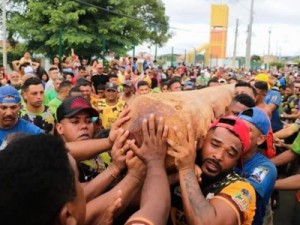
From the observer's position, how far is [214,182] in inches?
89.7

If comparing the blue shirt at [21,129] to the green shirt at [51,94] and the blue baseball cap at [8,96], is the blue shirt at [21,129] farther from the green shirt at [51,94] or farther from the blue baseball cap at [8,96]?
the green shirt at [51,94]

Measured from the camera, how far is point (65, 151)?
1.39 m

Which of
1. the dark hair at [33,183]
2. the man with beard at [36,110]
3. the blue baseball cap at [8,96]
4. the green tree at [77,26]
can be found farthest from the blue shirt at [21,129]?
the green tree at [77,26]

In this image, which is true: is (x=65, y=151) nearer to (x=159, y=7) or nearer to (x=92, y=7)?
(x=92, y=7)

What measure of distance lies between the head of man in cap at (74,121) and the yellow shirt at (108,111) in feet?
9.50

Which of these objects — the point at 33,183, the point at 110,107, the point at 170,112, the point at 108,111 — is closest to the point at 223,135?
the point at 170,112

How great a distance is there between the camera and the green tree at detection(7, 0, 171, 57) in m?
25.0

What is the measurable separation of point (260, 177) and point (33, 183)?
1.75 metres

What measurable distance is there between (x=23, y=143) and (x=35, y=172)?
0.13 metres

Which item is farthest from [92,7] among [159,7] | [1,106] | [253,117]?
[253,117]

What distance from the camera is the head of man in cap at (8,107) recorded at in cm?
426

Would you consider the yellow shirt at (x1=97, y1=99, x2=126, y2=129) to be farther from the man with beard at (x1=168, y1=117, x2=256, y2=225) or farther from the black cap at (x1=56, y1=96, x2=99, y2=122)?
the man with beard at (x1=168, y1=117, x2=256, y2=225)

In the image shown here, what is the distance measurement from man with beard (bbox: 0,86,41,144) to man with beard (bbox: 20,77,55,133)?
644mm

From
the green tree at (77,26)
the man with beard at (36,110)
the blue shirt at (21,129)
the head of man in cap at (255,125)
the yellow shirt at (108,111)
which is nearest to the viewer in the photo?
the head of man in cap at (255,125)
